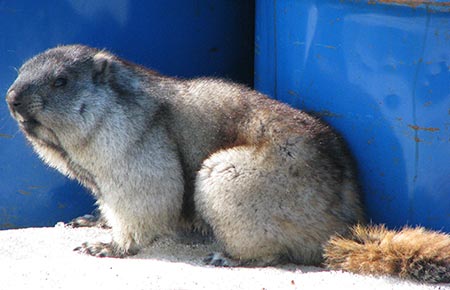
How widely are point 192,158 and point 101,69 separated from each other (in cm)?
84

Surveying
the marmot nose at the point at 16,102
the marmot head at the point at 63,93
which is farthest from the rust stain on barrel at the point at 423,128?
the marmot nose at the point at 16,102

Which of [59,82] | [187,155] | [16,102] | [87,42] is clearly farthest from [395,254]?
[87,42]

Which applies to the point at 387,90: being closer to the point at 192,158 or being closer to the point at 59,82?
the point at 192,158

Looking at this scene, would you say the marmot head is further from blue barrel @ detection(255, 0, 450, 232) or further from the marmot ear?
blue barrel @ detection(255, 0, 450, 232)

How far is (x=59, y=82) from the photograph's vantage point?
18.9 ft

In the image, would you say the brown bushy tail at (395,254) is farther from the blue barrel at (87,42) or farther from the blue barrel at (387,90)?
the blue barrel at (87,42)

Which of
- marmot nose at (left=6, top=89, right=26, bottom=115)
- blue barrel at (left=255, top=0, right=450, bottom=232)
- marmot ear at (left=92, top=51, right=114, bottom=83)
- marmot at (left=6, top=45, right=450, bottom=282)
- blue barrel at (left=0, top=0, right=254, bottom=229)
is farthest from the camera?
blue barrel at (left=0, top=0, right=254, bottom=229)

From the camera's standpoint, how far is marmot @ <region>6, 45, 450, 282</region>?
17.9 feet

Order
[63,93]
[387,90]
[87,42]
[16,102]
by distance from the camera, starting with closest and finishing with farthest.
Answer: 1. [387,90]
2. [16,102]
3. [63,93]
4. [87,42]

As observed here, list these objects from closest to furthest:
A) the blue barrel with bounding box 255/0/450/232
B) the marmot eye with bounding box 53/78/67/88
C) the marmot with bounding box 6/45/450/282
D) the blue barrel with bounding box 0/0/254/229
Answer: the blue barrel with bounding box 255/0/450/232
the marmot with bounding box 6/45/450/282
the marmot eye with bounding box 53/78/67/88
the blue barrel with bounding box 0/0/254/229

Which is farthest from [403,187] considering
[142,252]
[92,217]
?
[92,217]

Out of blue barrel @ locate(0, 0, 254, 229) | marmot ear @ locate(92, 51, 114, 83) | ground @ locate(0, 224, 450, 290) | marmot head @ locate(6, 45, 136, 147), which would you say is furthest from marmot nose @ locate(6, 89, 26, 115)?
ground @ locate(0, 224, 450, 290)

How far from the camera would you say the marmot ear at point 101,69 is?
5.85 m

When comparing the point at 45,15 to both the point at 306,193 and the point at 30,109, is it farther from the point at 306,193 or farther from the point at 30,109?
the point at 306,193
